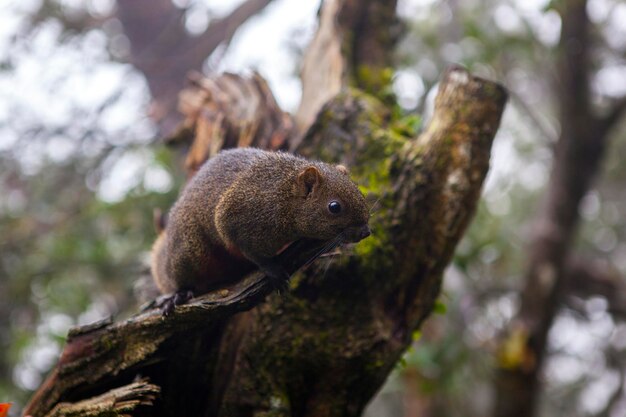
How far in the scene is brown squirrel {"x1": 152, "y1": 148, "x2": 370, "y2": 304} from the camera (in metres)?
3.83

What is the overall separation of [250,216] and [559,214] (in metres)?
6.18

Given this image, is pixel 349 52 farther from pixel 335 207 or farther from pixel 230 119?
pixel 335 207

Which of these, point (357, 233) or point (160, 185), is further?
point (160, 185)

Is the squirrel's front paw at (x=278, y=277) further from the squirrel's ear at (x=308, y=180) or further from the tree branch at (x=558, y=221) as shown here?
the tree branch at (x=558, y=221)

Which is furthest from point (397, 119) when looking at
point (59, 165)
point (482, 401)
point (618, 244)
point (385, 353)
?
point (482, 401)

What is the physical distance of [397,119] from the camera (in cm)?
550

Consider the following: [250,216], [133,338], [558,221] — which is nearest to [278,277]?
[250,216]

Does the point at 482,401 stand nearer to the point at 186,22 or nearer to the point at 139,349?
the point at 186,22

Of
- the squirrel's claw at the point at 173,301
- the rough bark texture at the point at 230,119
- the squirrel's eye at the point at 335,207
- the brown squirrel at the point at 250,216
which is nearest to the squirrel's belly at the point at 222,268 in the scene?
the brown squirrel at the point at 250,216

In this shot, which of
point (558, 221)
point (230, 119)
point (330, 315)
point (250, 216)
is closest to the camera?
point (250, 216)

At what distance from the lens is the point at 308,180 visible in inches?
156

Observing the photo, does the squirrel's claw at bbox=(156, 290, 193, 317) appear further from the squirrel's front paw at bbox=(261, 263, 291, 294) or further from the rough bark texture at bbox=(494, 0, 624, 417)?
the rough bark texture at bbox=(494, 0, 624, 417)

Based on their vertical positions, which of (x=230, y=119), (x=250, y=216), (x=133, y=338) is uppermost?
(x=230, y=119)

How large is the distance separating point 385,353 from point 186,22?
813 cm
